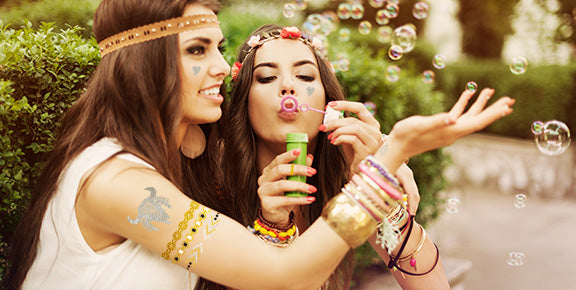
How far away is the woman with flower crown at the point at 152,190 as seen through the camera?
1.51 m

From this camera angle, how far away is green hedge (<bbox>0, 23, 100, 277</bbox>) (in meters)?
2.01

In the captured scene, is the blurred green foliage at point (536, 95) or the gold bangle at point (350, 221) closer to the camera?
the gold bangle at point (350, 221)

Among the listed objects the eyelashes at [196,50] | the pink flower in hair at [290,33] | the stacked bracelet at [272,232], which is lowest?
the stacked bracelet at [272,232]

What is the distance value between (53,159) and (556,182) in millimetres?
9759

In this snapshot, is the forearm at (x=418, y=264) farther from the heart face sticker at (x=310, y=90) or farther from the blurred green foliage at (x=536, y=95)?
the blurred green foliage at (x=536, y=95)

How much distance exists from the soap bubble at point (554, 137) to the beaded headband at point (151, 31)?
2.30m

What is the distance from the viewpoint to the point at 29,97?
2195 millimetres

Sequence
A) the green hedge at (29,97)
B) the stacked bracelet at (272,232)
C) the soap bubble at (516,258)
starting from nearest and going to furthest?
1. the stacked bracelet at (272,232)
2. the green hedge at (29,97)
3. the soap bubble at (516,258)

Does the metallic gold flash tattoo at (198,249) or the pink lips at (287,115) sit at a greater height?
the pink lips at (287,115)

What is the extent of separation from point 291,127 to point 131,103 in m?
0.75

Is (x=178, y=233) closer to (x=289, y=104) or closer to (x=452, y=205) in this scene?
(x=289, y=104)

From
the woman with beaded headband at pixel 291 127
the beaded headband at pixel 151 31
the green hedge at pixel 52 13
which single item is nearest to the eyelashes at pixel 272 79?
A: the woman with beaded headband at pixel 291 127

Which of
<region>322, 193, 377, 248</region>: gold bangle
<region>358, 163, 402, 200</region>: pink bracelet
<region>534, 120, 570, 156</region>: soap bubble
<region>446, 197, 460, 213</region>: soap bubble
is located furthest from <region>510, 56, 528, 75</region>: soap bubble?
<region>322, 193, 377, 248</region>: gold bangle

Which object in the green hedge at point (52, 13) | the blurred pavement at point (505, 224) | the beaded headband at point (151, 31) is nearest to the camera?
the beaded headband at point (151, 31)
